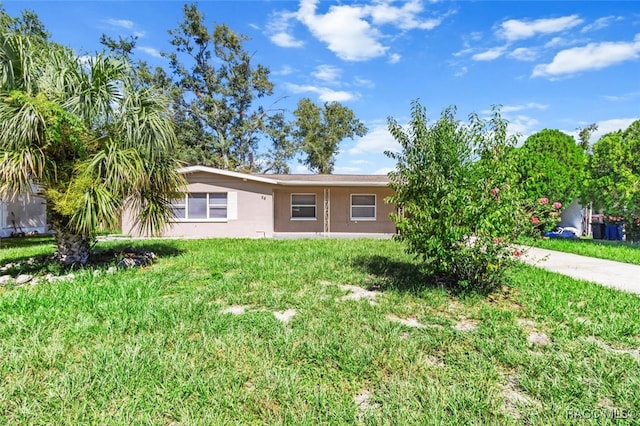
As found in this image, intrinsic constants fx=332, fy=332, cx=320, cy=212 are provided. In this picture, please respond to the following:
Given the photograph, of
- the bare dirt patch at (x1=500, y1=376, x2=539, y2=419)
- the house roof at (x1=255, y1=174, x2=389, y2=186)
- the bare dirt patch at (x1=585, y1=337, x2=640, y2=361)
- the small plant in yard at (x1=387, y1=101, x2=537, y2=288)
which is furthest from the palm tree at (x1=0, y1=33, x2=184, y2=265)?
the house roof at (x1=255, y1=174, x2=389, y2=186)

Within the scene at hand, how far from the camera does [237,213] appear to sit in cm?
1460

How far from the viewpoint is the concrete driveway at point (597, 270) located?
6305 mm

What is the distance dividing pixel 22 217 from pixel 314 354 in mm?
18585

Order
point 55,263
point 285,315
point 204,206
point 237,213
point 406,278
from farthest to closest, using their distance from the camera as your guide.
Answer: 1. point 237,213
2. point 204,206
3. point 55,263
4. point 406,278
5. point 285,315

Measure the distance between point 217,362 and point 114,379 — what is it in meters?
0.84

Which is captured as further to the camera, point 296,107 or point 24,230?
point 296,107

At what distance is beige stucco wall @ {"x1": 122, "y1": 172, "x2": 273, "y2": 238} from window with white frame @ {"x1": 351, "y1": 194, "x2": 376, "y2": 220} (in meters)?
4.25

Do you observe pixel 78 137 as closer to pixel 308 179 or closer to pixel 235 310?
pixel 235 310

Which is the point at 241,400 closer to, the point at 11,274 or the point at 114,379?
the point at 114,379

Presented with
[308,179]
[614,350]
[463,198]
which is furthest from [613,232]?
[614,350]

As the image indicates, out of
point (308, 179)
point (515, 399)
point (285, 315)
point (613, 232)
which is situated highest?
point (308, 179)

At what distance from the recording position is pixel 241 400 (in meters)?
2.56

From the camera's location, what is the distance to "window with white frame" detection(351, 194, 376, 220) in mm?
16594

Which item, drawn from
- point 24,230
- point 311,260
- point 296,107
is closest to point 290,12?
point 311,260
